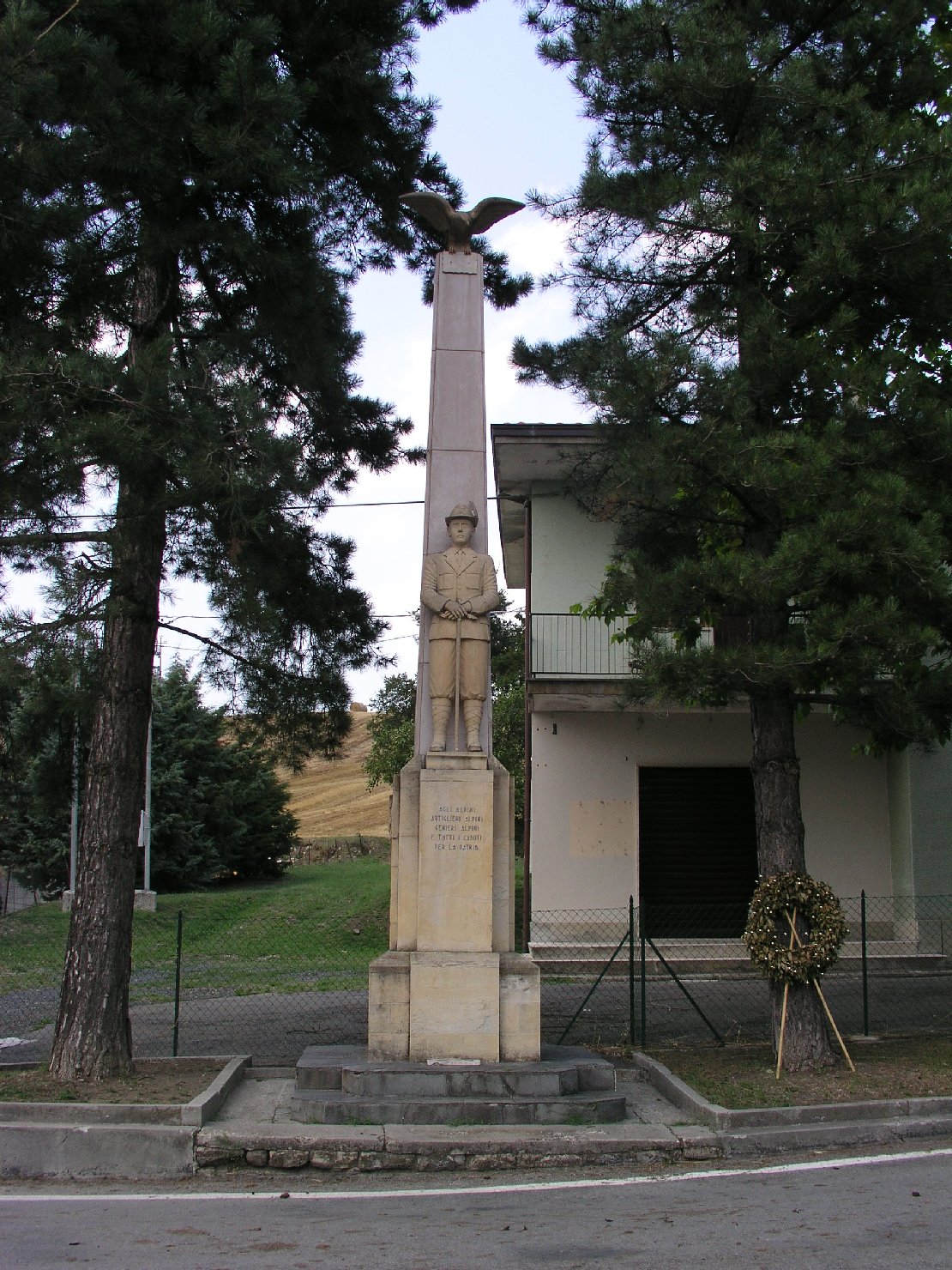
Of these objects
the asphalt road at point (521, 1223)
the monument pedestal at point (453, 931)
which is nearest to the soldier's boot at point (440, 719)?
the monument pedestal at point (453, 931)

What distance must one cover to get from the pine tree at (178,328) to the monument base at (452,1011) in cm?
221

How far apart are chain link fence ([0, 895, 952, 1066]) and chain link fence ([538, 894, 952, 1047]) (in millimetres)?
26

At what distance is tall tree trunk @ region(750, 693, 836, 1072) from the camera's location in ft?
33.4

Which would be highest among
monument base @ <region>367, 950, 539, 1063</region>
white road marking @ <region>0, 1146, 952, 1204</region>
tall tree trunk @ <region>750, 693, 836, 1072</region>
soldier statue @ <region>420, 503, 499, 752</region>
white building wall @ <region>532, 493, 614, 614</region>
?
white building wall @ <region>532, 493, 614, 614</region>

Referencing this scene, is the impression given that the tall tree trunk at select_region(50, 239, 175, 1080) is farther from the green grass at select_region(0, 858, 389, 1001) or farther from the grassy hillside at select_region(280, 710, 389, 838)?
the grassy hillside at select_region(280, 710, 389, 838)

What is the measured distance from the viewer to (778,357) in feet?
33.2

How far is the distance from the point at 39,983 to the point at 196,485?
1013 centimetres

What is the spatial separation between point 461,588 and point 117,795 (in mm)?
3319

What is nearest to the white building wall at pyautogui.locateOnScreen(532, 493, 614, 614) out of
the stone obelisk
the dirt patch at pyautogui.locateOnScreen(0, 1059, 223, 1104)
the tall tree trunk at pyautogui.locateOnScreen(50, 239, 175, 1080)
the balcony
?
the balcony

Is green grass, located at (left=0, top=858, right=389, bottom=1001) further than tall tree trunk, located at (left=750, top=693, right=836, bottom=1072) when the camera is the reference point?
Yes

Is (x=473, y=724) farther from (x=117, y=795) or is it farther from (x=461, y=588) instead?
(x=117, y=795)

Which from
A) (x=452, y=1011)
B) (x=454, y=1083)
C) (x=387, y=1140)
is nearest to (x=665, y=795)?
(x=452, y=1011)

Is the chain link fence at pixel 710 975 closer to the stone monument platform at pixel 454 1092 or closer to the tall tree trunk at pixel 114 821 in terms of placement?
the stone monument platform at pixel 454 1092

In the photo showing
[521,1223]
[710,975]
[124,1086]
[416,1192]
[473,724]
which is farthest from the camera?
[710,975]
